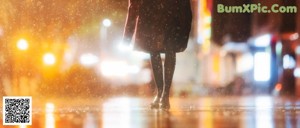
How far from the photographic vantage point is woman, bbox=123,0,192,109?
7.68 m

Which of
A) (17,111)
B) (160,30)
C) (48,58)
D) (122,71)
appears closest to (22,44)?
(48,58)

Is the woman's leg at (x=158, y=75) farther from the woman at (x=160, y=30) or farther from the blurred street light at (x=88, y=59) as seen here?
the blurred street light at (x=88, y=59)

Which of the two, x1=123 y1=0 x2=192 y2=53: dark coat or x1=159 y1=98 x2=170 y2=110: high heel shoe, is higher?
x1=123 y1=0 x2=192 y2=53: dark coat

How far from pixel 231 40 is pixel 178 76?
1035 centimetres

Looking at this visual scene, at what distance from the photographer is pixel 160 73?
7.76m

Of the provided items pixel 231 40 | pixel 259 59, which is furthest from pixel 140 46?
pixel 231 40

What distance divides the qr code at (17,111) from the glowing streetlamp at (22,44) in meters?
7.57

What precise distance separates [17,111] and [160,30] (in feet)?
8.30

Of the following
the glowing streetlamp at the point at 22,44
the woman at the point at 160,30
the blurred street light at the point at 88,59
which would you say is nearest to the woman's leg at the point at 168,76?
the woman at the point at 160,30

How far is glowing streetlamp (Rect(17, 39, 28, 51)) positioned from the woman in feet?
17.7

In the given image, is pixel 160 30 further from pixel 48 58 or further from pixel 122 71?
pixel 122 71

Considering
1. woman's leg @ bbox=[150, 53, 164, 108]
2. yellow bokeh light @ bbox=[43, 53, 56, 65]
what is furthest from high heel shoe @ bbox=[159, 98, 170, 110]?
yellow bokeh light @ bbox=[43, 53, 56, 65]

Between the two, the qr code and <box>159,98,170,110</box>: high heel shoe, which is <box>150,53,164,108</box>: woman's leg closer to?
<box>159,98,170,110</box>: high heel shoe

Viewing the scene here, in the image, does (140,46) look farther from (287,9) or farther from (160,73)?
(287,9)
